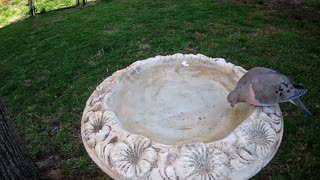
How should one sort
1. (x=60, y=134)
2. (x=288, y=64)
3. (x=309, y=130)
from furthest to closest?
1. (x=288, y=64)
2. (x=60, y=134)
3. (x=309, y=130)

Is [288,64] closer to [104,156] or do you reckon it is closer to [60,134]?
[60,134]

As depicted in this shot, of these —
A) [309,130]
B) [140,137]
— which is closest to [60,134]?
[140,137]

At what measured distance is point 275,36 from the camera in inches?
263

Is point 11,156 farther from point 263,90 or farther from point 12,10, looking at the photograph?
point 12,10

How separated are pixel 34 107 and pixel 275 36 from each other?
4163mm

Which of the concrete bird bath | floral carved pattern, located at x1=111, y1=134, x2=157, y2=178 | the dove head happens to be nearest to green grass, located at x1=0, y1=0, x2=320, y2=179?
the concrete bird bath

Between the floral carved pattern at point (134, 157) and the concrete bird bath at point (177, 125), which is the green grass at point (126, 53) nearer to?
the concrete bird bath at point (177, 125)

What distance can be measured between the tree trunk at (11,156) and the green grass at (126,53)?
2.32 feet

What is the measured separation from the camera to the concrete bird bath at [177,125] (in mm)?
2254

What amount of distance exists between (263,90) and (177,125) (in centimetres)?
69

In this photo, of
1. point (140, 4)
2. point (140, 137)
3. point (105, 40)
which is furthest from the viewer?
point (140, 4)

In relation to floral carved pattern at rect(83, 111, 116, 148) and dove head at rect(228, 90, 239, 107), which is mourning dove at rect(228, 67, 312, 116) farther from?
floral carved pattern at rect(83, 111, 116, 148)

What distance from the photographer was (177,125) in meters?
2.88

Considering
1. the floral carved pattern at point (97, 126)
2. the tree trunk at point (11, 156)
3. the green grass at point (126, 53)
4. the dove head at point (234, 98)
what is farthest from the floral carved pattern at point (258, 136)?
the tree trunk at point (11, 156)
